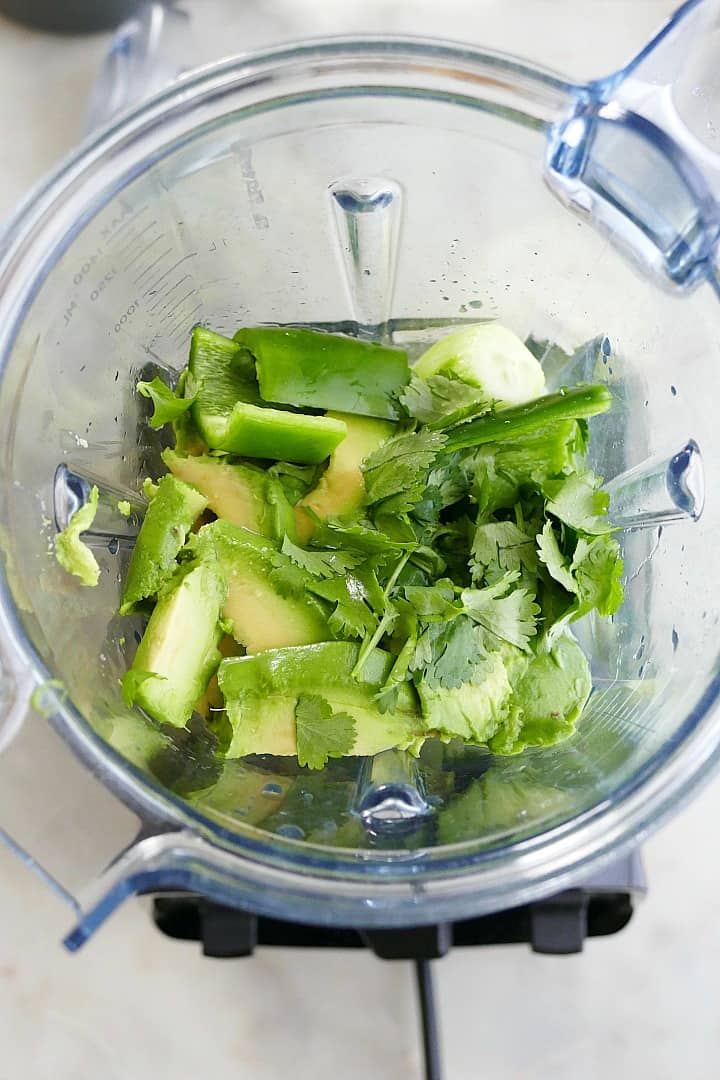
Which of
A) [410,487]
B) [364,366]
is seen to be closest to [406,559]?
[410,487]

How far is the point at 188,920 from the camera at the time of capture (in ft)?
2.64

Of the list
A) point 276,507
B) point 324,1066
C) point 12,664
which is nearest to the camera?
point 12,664

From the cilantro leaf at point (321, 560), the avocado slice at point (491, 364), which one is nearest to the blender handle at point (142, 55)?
the avocado slice at point (491, 364)

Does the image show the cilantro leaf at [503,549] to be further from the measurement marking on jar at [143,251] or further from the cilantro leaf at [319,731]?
Result: the measurement marking on jar at [143,251]

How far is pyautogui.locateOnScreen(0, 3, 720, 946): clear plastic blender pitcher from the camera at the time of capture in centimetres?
61

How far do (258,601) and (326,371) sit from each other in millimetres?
196

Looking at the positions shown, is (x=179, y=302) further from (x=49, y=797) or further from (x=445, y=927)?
(x=445, y=927)

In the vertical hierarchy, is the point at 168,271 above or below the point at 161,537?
above

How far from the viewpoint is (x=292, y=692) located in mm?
679

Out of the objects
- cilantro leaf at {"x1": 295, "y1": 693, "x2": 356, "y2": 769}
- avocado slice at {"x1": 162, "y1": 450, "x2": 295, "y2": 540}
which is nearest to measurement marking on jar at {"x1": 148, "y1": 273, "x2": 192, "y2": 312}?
avocado slice at {"x1": 162, "y1": 450, "x2": 295, "y2": 540}

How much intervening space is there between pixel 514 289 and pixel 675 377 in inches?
6.8

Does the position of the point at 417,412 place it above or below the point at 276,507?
above

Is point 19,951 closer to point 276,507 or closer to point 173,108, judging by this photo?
point 276,507

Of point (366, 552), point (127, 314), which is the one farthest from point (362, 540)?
point (127, 314)
